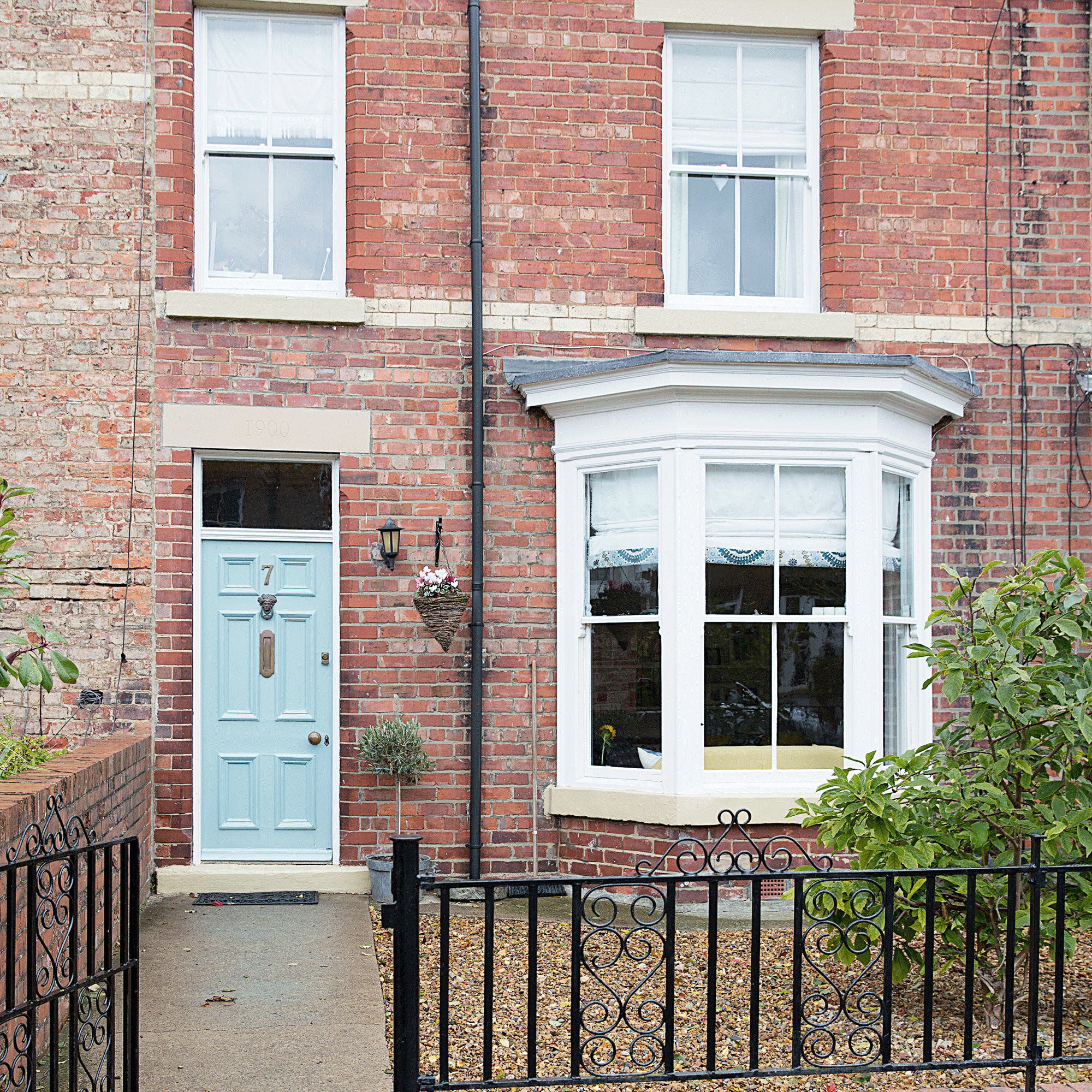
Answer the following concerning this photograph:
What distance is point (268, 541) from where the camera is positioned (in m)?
7.63

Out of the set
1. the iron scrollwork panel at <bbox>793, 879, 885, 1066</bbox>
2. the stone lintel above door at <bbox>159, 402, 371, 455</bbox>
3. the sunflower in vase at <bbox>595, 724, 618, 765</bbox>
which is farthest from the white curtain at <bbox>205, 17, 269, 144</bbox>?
the iron scrollwork panel at <bbox>793, 879, 885, 1066</bbox>

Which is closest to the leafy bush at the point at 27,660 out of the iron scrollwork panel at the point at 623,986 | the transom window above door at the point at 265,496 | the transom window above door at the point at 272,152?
the iron scrollwork panel at the point at 623,986

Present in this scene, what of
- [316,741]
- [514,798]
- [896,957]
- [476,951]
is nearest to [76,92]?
[316,741]

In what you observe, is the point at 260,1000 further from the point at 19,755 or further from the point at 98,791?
the point at 19,755

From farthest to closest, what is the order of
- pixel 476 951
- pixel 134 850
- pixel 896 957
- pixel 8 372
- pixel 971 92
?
pixel 971 92 < pixel 8 372 < pixel 476 951 < pixel 896 957 < pixel 134 850

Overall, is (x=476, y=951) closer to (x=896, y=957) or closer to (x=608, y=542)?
(x=896, y=957)

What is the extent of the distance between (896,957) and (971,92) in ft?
19.9

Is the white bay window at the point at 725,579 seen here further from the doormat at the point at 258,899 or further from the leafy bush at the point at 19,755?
the leafy bush at the point at 19,755

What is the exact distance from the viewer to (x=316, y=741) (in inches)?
297

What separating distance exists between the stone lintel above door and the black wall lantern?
54 centimetres

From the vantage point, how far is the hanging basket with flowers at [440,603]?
7.29 m

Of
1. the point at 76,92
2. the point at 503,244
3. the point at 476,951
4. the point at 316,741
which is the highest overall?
the point at 76,92

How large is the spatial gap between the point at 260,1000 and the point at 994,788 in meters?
3.25

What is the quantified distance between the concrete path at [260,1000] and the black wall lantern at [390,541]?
2138mm
